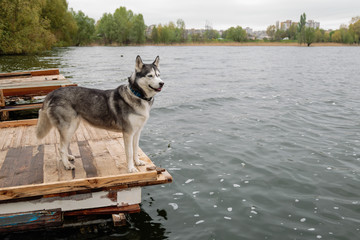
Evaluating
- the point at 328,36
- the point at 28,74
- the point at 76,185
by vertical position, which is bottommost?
the point at 76,185

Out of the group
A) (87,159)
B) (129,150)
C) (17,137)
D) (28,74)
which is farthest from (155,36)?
(129,150)

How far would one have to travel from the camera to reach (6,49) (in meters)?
43.7

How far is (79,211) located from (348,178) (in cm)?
659

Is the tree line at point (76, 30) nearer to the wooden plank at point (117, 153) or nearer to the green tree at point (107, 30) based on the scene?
the green tree at point (107, 30)

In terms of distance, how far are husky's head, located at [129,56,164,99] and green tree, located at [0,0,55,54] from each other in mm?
44283

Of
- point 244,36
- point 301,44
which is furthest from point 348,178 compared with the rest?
point 244,36

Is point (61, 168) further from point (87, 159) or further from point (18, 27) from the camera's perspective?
point (18, 27)

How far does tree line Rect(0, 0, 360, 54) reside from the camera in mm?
43812

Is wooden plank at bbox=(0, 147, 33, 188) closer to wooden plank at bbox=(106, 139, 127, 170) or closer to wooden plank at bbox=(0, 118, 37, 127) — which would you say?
wooden plank at bbox=(106, 139, 127, 170)

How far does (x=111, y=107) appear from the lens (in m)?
5.61

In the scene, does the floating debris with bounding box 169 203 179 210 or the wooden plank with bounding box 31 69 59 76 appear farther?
the wooden plank with bounding box 31 69 59 76

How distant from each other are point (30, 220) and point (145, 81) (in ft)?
9.80

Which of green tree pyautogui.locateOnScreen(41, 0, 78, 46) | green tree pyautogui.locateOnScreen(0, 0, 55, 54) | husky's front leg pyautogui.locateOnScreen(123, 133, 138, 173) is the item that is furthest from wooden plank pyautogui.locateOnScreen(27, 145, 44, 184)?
green tree pyautogui.locateOnScreen(41, 0, 78, 46)

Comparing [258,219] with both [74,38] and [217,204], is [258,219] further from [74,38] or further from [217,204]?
[74,38]
